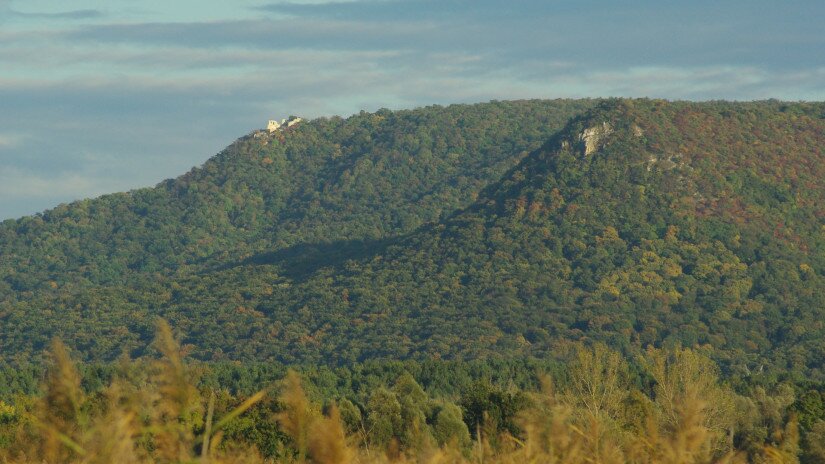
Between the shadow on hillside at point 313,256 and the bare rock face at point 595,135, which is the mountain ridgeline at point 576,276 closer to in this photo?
the bare rock face at point 595,135

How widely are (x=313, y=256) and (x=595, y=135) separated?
38.6 m

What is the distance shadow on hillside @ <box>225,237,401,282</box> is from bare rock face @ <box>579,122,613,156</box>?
2527 centimetres

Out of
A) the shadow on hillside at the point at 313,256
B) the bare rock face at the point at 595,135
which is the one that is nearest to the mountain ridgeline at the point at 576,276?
the bare rock face at the point at 595,135

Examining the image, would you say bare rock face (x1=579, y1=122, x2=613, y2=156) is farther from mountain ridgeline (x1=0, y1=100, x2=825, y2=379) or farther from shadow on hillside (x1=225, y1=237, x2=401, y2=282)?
shadow on hillside (x1=225, y1=237, x2=401, y2=282)

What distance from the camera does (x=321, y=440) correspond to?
25.4ft

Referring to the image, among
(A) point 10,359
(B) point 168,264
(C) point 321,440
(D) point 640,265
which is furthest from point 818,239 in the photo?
(C) point 321,440

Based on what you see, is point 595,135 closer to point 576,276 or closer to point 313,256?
point 576,276

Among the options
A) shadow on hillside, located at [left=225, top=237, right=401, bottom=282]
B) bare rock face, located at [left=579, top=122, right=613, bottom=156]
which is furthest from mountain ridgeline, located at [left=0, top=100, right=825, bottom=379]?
shadow on hillside, located at [left=225, top=237, right=401, bottom=282]

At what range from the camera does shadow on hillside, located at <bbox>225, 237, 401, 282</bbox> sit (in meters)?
161

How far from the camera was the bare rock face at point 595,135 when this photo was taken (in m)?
153

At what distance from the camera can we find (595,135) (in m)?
153

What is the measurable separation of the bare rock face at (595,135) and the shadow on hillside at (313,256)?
2527 centimetres

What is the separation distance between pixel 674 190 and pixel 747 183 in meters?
7.49

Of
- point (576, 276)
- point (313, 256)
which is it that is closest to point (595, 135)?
point (576, 276)
